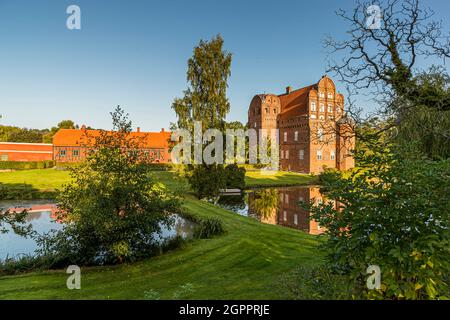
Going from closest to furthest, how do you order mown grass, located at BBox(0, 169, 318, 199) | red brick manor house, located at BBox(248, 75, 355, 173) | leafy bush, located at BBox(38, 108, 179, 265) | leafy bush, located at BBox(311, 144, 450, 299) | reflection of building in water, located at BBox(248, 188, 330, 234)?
leafy bush, located at BBox(311, 144, 450, 299)
leafy bush, located at BBox(38, 108, 179, 265)
reflection of building in water, located at BBox(248, 188, 330, 234)
mown grass, located at BBox(0, 169, 318, 199)
red brick manor house, located at BBox(248, 75, 355, 173)

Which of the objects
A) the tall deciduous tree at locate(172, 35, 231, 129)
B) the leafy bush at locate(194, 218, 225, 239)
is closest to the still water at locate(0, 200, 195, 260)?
the leafy bush at locate(194, 218, 225, 239)

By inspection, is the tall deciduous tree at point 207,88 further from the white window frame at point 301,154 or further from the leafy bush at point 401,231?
the white window frame at point 301,154

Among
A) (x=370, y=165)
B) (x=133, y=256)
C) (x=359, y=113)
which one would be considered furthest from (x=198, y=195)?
(x=370, y=165)

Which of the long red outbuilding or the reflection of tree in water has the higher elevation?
the long red outbuilding

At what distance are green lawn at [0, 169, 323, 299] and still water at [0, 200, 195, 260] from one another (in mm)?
1481

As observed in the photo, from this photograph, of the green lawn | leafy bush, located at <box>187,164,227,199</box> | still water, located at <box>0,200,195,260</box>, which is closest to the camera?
the green lawn

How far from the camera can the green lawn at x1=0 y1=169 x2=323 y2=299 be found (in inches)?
238

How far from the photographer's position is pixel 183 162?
2338cm

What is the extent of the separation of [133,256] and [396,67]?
8743 millimetres

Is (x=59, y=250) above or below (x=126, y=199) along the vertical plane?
below

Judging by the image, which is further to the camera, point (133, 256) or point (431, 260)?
point (133, 256)

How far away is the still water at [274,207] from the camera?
16016 mm

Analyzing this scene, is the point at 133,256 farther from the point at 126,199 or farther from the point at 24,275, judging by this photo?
the point at 24,275

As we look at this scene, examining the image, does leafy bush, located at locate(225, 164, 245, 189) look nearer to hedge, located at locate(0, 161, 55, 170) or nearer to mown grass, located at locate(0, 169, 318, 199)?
mown grass, located at locate(0, 169, 318, 199)
